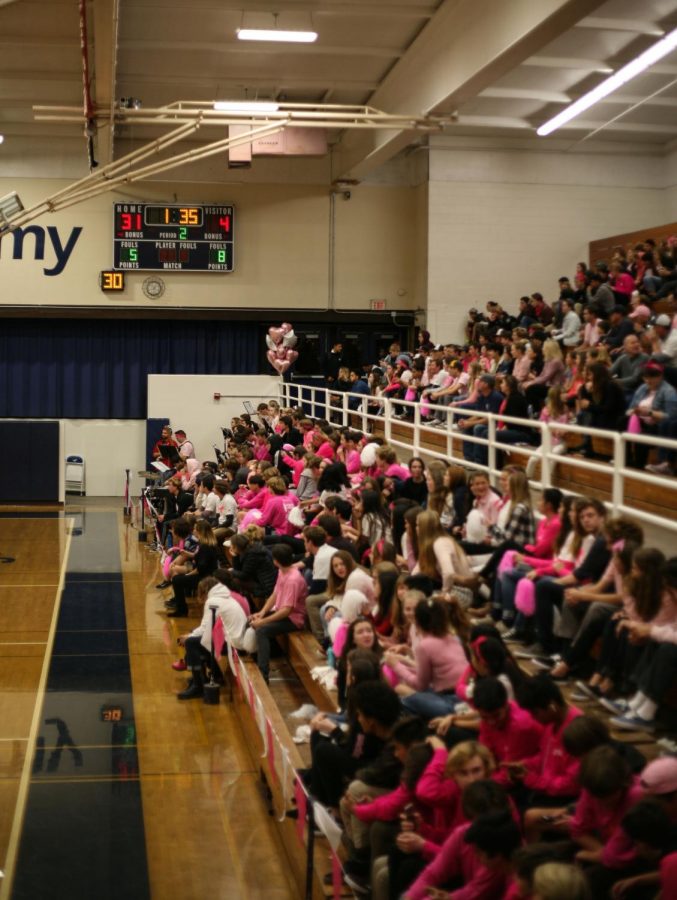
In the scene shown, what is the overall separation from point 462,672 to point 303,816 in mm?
1146

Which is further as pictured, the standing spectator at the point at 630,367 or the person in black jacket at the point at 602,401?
the standing spectator at the point at 630,367

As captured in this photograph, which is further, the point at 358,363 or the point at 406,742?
the point at 358,363

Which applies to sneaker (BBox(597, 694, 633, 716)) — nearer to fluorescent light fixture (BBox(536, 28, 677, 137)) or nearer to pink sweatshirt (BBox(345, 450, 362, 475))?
pink sweatshirt (BBox(345, 450, 362, 475))

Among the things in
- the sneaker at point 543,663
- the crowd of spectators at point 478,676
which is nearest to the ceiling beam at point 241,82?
the crowd of spectators at point 478,676

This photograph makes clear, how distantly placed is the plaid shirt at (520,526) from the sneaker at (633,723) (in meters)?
2.31

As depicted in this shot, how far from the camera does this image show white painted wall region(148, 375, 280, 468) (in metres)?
22.2

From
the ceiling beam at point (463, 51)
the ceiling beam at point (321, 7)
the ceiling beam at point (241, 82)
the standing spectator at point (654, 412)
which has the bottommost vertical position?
the standing spectator at point (654, 412)

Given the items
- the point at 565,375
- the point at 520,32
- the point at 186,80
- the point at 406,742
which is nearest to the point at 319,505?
the point at 565,375

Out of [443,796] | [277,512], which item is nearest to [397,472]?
[277,512]

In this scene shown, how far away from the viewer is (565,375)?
11930mm

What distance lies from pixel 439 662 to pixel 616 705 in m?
0.96

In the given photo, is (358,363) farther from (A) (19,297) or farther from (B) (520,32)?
(B) (520,32)

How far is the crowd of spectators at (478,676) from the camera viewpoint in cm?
401

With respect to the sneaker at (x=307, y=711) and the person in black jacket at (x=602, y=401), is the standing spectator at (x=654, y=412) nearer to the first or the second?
the person in black jacket at (x=602, y=401)
